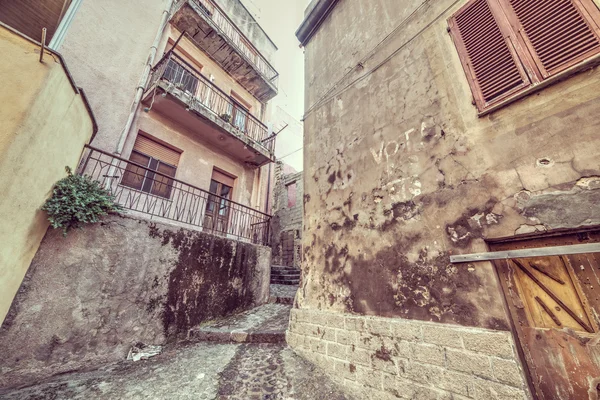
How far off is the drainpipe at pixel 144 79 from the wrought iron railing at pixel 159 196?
1.72 ft

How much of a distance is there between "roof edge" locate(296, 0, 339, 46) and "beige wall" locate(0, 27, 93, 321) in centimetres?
480

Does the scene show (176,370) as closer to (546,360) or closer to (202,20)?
(546,360)

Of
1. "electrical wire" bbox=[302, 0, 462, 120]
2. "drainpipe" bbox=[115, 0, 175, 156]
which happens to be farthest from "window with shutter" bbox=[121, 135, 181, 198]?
"electrical wire" bbox=[302, 0, 462, 120]

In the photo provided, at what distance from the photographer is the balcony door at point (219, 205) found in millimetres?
6711

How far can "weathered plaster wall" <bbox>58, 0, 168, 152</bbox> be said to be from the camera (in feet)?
16.3

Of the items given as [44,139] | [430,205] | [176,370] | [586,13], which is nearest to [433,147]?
[430,205]

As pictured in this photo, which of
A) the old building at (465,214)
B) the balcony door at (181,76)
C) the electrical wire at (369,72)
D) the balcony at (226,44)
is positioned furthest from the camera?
the balcony at (226,44)

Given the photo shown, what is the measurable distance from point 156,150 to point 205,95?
2.50 m

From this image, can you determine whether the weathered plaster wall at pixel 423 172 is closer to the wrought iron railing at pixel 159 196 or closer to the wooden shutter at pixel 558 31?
the wooden shutter at pixel 558 31

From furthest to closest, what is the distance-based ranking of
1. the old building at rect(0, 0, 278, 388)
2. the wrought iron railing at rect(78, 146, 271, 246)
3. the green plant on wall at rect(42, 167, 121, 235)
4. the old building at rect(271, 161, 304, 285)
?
1. the old building at rect(271, 161, 304, 285)
2. the wrought iron railing at rect(78, 146, 271, 246)
3. the green plant on wall at rect(42, 167, 121, 235)
4. the old building at rect(0, 0, 278, 388)

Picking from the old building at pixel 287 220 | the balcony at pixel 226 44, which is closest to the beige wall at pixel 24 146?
the balcony at pixel 226 44

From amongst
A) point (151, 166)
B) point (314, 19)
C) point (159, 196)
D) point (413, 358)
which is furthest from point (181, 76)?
point (413, 358)

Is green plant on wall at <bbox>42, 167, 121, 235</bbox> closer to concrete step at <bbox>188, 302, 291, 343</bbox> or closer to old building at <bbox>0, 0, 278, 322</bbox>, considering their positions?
old building at <bbox>0, 0, 278, 322</bbox>

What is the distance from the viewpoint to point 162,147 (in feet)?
20.0
